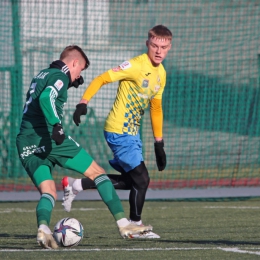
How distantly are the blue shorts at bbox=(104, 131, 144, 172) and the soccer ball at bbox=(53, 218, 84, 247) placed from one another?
1.35 m

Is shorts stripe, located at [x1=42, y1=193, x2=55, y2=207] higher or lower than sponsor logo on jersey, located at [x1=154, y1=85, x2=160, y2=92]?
lower

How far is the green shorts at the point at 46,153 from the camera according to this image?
623cm

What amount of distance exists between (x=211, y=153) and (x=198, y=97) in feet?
3.54

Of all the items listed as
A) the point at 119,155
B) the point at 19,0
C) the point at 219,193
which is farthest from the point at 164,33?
the point at 19,0

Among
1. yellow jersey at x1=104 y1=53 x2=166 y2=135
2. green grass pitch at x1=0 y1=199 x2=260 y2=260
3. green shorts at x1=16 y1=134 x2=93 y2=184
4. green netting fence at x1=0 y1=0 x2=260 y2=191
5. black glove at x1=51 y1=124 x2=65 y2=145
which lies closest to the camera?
green grass pitch at x1=0 y1=199 x2=260 y2=260

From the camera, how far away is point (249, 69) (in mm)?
12898

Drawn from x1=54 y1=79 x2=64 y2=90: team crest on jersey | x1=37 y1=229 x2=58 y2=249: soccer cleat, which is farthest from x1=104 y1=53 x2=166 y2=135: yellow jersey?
x1=37 y1=229 x2=58 y2=249: soccer cleat

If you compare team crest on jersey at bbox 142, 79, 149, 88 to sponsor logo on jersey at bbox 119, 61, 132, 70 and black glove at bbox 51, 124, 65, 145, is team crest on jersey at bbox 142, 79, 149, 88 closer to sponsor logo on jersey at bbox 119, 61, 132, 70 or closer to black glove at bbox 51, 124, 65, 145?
sponsor logo on jersey at bbox 119, 61, 132, 70

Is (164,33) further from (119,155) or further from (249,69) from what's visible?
(249,69)

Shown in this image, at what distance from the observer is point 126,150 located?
7.44 m

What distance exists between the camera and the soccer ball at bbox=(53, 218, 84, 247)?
616cm

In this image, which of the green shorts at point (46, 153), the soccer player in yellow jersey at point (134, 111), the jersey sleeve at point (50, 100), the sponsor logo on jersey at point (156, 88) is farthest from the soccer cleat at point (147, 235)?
the jersey sleeve at point (50, 100)

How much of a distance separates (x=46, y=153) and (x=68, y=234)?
0.67m

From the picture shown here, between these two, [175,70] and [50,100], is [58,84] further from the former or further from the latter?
[175,70]
